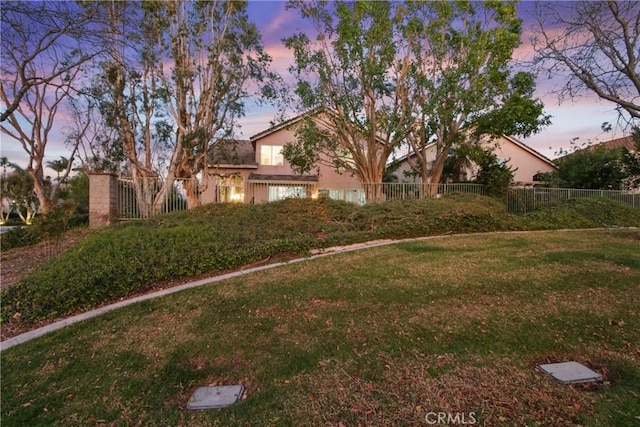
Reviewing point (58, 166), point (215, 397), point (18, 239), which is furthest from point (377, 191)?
point (58, 166)

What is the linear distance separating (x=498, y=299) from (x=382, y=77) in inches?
428

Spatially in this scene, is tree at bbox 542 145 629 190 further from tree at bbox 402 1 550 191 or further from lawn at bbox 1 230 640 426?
lawn at bbox 1 230 640 426

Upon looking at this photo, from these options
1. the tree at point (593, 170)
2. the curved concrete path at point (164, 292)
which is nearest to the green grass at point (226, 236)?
the curved concrete path at point (164, 292)

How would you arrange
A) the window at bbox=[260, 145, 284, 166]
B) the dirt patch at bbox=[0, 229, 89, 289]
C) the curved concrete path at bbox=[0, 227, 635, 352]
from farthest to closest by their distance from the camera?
the window at bbox=[260, 145, 284, 166]
the dirt patch at bbox=[0, 229, 89, 289]
the curved concrete path at bbox=[0, 227, 635, 352]

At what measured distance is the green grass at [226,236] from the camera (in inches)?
185

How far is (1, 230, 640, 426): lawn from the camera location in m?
2.44

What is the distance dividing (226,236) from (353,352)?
4.96 m

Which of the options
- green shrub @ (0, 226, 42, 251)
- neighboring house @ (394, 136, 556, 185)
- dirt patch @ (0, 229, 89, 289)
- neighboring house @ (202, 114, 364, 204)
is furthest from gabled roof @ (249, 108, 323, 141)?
neighboring house @ (394, 136, 556, 185)

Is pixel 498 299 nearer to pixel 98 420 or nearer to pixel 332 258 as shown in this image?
pixel 332 258

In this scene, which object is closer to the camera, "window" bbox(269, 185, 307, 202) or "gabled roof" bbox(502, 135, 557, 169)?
"window" bbox(269, 185, 307, 202)

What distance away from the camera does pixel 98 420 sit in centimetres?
243

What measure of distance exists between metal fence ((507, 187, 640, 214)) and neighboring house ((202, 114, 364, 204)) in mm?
→ 6623

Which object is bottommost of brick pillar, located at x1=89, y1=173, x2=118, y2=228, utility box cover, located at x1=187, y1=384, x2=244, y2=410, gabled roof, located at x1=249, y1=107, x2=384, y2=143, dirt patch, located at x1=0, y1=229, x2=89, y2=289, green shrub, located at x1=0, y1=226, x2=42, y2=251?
utility box cover, located at x1=187, y1=384, x2=244, y2=410

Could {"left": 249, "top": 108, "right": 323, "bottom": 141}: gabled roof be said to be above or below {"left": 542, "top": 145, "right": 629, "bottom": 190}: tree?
above
